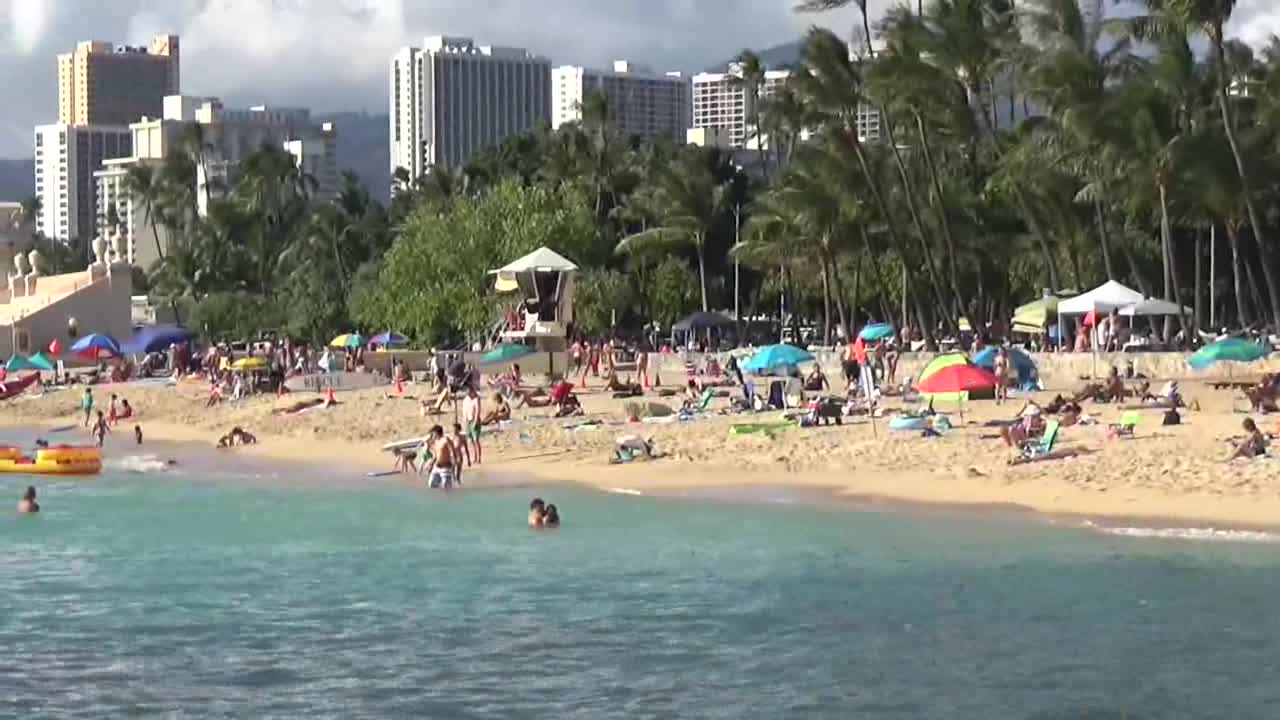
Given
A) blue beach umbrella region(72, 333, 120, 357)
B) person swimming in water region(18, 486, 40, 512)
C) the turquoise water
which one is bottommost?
the turquoise water

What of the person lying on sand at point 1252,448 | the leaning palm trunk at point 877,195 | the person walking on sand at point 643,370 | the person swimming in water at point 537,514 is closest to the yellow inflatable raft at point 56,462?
the person swimming in water at point 537,514

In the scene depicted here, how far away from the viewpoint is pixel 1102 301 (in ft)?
134

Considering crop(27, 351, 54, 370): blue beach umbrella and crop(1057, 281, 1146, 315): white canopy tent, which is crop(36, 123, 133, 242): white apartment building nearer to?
crop(27, 351, 54, 370): blue beach umbrella

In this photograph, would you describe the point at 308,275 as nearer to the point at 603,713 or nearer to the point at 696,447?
the point at 696,447

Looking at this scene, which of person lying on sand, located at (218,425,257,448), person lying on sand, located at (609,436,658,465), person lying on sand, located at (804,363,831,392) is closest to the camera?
person lying on sand, located at (609,436,658,465)

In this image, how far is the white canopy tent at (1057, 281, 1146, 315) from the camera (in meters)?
40.7

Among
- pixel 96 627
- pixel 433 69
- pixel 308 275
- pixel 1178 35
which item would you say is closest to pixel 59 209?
pixel 433 69

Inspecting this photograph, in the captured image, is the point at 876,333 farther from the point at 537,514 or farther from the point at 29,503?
the point at 29,503

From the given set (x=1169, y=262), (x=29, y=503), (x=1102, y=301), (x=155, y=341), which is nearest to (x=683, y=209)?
(x=155, y=341)

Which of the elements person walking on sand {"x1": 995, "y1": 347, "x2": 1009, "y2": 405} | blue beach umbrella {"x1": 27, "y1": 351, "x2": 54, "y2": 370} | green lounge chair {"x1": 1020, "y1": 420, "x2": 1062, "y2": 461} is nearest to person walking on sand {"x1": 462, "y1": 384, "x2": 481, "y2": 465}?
person walking on sand {"x1": 995, "y1": 347, "x2": 1009, "y2": 405}

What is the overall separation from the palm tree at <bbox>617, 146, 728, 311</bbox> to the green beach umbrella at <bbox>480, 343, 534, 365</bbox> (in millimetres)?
17359

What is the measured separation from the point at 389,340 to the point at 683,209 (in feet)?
37.2

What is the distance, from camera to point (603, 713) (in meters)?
14.2

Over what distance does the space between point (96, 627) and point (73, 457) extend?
631 inches
